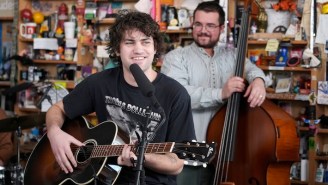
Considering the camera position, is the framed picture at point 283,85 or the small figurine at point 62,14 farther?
the small figurine at point 62,14

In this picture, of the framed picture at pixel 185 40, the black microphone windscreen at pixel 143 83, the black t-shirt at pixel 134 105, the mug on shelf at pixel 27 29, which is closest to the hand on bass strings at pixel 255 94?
the black t-shirt at pixel 134 105

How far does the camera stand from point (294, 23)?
425 cm

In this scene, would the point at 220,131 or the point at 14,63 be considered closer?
the point at 220,131

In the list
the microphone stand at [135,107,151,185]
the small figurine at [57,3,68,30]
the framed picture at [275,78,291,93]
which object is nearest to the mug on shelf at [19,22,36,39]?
the small figurine at [57,3,68,30]

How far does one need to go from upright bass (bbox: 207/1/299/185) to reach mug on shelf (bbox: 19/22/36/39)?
10.1 ft

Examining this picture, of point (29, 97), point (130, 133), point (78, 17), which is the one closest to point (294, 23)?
point (78, 17)

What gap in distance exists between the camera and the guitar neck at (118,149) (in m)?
1.99

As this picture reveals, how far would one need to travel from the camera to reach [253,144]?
2914mm

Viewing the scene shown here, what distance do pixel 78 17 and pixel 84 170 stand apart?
296 centimetres

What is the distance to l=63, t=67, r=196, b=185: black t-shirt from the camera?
2246 millimetres

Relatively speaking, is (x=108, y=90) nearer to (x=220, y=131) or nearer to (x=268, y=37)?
(x=220, y=131)

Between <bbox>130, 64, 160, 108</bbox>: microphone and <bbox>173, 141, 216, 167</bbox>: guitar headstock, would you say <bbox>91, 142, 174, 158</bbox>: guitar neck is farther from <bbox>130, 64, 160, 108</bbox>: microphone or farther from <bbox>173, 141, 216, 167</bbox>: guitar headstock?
<bbox>130, 64, 160, 108</bbox>: microphone

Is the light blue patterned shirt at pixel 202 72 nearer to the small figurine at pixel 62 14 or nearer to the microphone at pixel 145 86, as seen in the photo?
the microphone at pixel 145 86

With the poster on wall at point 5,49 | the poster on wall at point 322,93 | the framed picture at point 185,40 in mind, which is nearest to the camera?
the poster on wall at point 322,93
